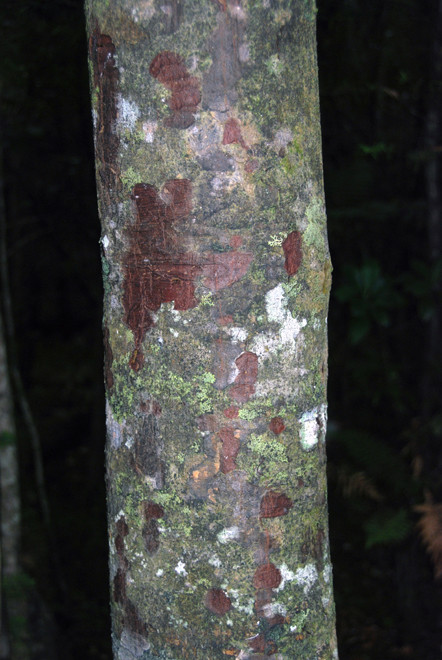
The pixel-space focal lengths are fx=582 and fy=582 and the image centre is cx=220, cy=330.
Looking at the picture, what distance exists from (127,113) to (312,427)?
69 centimetres

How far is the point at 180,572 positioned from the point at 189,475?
197 mm

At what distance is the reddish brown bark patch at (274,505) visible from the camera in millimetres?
1118

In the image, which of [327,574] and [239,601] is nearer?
[239,601]

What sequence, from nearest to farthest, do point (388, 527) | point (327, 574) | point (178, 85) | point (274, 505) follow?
point (178, 85) < point (274, 505) < point (327, 574) < point (388, 527)

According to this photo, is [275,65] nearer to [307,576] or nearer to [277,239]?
[277,239]

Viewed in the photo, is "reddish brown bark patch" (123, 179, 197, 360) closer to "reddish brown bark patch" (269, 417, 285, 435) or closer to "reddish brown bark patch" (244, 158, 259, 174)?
"reddish brown bark patch" (244, 158, 259, 174)

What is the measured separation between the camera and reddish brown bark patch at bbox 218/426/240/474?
109cm

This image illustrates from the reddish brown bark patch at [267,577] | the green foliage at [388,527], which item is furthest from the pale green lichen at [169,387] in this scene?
the green foliage at [388,527]

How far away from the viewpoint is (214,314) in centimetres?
106

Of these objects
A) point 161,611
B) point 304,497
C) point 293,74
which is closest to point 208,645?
Answer: point 161,611

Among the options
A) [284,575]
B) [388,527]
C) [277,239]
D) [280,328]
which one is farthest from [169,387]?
[388,527]

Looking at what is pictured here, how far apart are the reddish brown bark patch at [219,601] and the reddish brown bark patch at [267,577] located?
2.4 inches

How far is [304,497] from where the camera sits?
1.16m

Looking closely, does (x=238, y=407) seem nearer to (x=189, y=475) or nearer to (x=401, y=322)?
(x=189, y=475)
